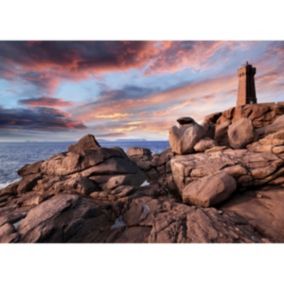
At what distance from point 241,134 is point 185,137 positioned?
2583mm

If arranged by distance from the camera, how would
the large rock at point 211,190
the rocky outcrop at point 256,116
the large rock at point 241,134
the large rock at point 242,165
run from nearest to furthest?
the large rock at point 211,190
the large rock at point 242,165
the large rock at point 241,134
the rocky outcrop at point 256,116

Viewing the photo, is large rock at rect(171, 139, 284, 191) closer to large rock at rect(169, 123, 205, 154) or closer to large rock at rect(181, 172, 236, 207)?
large rock at rect(181, 172, 236, 207)

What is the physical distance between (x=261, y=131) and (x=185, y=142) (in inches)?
144

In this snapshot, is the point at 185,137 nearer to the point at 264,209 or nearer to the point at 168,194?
the point at 168,194

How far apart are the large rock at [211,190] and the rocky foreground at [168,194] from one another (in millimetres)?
31

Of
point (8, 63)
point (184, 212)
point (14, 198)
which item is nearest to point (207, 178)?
point (184, 212)

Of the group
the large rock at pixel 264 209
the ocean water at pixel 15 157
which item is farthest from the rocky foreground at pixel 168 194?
the ocean water at pixel 15 157

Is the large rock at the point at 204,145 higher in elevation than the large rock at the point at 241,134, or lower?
lower

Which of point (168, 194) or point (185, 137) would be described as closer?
point (168, 194)

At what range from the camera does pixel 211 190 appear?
4828mm

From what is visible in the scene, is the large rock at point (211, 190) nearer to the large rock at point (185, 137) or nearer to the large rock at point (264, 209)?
the large rock at point (264, 209)

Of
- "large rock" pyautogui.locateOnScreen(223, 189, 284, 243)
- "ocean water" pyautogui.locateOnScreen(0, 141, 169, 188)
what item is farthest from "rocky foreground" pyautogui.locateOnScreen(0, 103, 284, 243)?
"ocean water" pyautogui.locateOnScreen(0, 141, 169, 188)

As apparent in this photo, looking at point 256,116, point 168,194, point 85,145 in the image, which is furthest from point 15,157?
point 256,116

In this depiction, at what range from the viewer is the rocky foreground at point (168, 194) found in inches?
145
